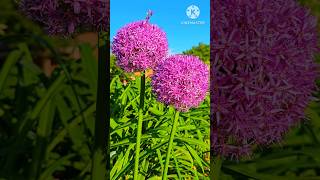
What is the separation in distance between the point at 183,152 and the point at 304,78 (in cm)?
63

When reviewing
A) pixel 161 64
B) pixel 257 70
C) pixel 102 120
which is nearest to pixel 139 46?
pixel 161 64

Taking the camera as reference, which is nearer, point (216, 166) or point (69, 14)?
point (69, 14)

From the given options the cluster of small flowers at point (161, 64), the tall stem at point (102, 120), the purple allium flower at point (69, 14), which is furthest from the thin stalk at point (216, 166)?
the purple allium flower at point (69, 14)

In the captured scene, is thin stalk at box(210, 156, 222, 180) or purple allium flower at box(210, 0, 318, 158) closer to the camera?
purple allium flower at box(210, 0, 318, 158)

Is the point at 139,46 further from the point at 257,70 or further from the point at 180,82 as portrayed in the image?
the point at 257,70

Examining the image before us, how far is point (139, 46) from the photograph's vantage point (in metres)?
2.27

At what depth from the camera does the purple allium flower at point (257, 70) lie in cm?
214

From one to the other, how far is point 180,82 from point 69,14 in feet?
1.70

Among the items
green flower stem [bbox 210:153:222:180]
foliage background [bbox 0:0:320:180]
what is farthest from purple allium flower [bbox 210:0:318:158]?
foliage background [bbox 0:0:320:180]

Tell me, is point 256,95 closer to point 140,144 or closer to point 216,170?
point 216,170
